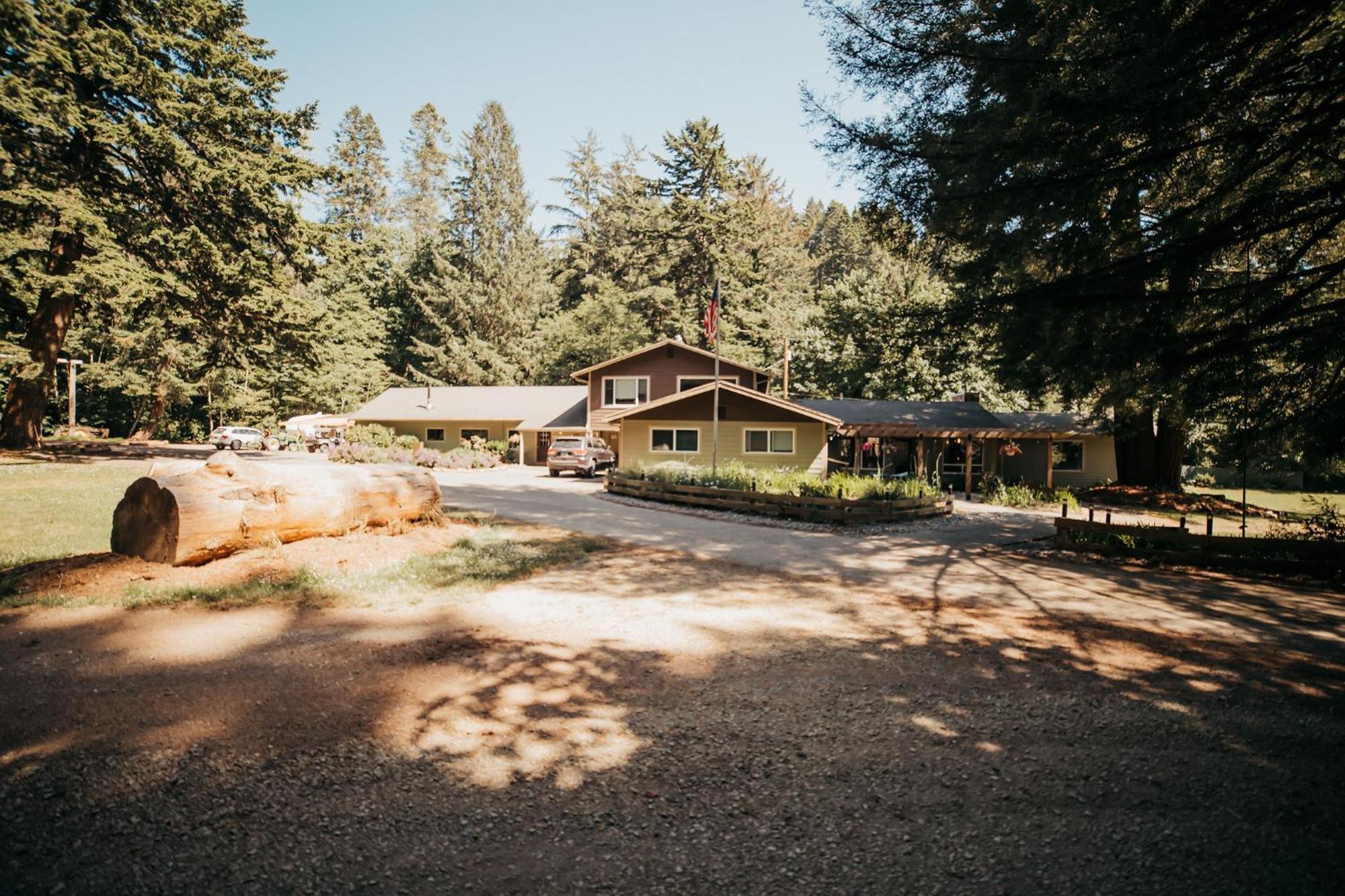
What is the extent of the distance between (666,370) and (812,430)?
989cm

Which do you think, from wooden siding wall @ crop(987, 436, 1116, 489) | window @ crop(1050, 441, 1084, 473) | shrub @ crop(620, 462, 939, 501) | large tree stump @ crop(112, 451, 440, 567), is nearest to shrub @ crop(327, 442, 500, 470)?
shrub @ crop(620, 462, 939, 501)

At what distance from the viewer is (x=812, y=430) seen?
26.6 meters

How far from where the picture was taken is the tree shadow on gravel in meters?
3.10

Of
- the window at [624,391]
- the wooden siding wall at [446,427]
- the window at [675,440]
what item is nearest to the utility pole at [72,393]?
the wooden siding wall at [446,427]

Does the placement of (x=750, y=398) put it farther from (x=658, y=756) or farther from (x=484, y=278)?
(x=484, y=278)

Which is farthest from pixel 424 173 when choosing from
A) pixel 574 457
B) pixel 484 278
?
pixel 574 457

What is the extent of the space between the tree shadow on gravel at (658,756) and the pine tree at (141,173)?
20.7 m

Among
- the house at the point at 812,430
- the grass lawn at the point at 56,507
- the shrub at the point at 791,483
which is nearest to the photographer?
the grass lawn at the point at 56,507

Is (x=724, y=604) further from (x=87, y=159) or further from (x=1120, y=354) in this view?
(x=87, y=159)

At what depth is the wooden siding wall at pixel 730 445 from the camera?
87.0 ft

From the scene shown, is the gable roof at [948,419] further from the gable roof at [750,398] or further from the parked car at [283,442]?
the parked car at [283,442]

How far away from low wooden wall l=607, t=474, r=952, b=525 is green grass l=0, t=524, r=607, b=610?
281 inches

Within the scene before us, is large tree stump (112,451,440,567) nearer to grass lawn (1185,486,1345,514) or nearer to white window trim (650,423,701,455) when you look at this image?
white window trim (650,423,701,455)

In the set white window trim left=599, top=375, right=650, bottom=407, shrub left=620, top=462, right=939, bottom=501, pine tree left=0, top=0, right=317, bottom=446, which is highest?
pine tree left=0, top=0, right=317, bottom=446
